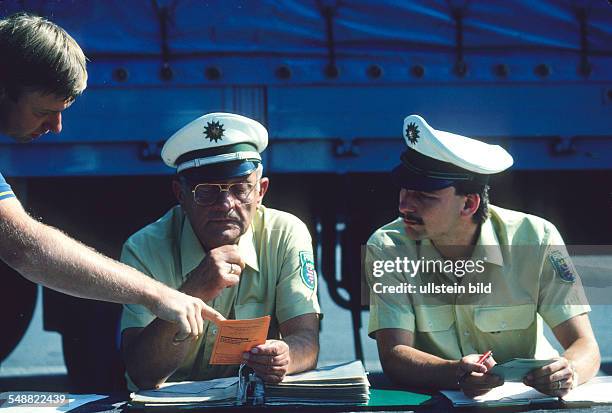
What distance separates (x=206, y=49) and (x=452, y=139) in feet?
4.85

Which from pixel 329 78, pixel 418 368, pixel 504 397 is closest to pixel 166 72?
pixel 329 78

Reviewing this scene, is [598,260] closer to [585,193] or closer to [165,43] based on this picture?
[585,193]

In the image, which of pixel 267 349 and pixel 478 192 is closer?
pixel 267 349

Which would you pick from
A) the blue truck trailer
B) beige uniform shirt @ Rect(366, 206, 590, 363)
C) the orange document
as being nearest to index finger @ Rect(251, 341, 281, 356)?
the orange document

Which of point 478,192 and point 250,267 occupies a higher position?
point 478,192

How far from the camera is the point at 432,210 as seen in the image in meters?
2.78

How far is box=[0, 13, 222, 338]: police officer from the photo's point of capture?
1869mm

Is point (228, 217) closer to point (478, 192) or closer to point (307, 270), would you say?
point (307, 270)

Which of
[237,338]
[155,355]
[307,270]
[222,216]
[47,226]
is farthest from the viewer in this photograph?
[307,270]

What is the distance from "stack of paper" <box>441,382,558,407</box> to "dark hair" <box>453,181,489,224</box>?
62 centimetres

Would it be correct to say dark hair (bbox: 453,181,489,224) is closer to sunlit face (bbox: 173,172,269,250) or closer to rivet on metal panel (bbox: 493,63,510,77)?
sunlit face (bbox: 173,172,269,250)

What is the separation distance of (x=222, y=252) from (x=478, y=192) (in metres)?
0.79

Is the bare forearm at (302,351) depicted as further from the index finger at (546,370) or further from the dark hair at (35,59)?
the dark hair at (35,59)

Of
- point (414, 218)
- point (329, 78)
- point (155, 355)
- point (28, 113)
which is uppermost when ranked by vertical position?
point (329, 78)
